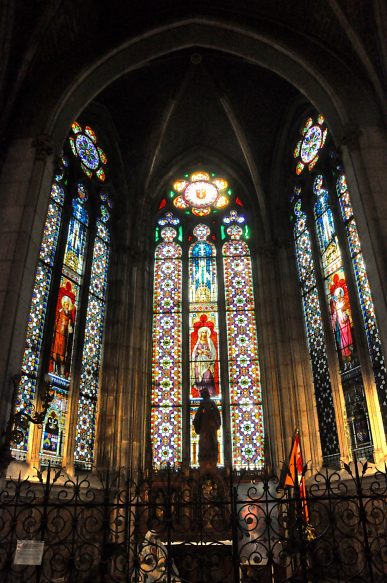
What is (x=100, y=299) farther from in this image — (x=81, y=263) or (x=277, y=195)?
(x=277, y=195)

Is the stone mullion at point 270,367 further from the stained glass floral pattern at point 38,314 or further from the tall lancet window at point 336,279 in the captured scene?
the stained glass floral pattern at point 38,314

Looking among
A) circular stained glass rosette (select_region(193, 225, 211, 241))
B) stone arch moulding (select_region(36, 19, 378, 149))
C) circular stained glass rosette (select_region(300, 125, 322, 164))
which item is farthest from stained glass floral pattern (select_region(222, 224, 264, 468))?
stone arch moulding (select_region(36, 19, 378, 149))

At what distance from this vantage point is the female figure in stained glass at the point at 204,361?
1334cm

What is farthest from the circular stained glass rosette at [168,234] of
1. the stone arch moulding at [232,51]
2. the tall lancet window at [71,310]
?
the stone arch moulding at [232,51]

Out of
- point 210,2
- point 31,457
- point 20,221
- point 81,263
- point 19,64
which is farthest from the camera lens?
point 81,263

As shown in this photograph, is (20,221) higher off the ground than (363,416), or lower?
higher

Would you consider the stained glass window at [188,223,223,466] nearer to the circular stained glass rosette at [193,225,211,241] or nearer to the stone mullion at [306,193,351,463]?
the circular stained glass rosette at [193,225,211,241]

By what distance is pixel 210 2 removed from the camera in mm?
11914

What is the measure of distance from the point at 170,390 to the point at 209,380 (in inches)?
42.1

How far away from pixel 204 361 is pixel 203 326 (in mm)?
1043

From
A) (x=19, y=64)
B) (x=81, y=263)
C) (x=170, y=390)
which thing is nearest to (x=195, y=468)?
(x=170, y=390)

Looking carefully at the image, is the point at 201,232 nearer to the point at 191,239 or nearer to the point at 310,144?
the point at 191,239

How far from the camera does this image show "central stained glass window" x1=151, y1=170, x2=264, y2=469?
41.7ft

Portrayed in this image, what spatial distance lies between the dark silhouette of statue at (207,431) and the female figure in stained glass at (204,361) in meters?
2.03
